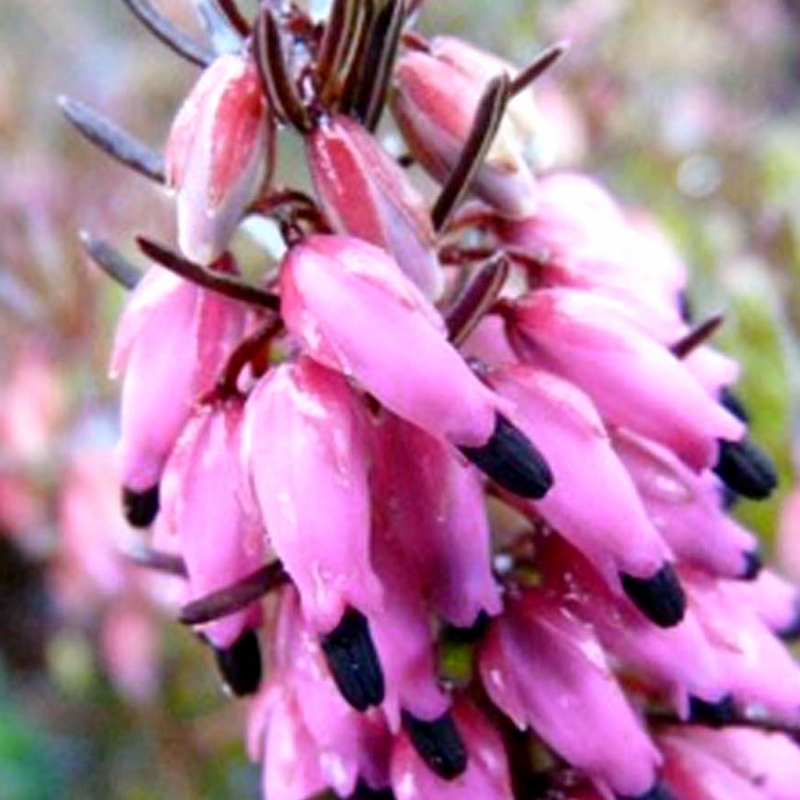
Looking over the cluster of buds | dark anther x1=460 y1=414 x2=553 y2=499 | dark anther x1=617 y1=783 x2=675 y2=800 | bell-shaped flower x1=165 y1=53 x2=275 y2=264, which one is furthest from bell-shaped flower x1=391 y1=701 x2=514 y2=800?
bell-shaped flower x1=165 y1=53 x2=275 y2=264

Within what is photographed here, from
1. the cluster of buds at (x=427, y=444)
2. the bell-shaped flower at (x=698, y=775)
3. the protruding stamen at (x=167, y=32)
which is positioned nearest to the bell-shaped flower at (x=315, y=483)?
the cluster of buds at (x=427, y=444)

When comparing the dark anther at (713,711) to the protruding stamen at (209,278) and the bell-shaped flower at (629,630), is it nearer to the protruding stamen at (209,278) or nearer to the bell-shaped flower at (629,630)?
the bell-shaped flower at (629,630)

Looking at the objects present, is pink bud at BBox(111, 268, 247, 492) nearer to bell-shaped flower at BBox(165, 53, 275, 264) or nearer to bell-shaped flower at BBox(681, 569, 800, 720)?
bell-shaped flower at BBox(165, 53, 275, 264)

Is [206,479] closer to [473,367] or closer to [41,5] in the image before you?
[473,367]

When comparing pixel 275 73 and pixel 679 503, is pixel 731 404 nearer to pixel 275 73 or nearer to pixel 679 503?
pixel 679 503

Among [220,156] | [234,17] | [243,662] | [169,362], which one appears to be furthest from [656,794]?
[234,17]

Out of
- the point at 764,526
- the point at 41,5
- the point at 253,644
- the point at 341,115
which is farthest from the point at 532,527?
the point at 41,5
